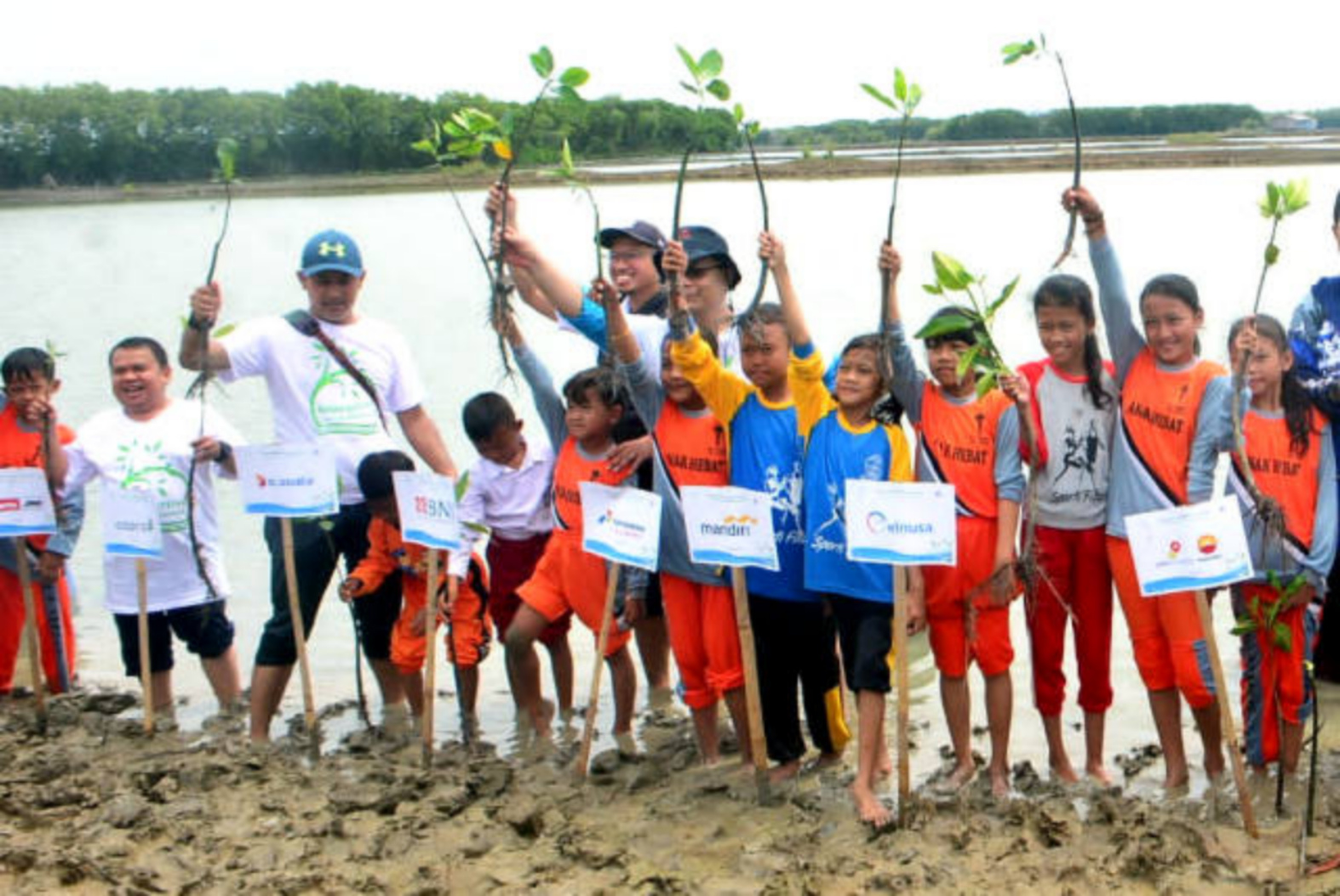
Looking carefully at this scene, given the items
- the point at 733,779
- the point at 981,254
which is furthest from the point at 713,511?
the point at 981,254

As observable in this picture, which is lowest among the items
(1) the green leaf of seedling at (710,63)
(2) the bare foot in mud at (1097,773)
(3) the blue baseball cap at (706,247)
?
(2) the bare foot in mud at (1097,773)

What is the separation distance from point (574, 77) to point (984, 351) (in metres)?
1.52

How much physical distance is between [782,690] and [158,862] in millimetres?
2096

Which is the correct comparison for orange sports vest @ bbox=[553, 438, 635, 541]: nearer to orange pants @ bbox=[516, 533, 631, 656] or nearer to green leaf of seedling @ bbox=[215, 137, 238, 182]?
orange pants @ bbox=[516, 533, 631, 656]

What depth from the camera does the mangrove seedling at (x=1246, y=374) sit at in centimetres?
439

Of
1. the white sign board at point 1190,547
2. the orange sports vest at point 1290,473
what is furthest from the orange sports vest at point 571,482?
the orange sports vest at point 1290,473

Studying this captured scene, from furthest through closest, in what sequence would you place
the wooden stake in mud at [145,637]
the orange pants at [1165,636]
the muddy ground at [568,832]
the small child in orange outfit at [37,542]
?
the small child in orange outfit at [37,542]
the wooden stake in mud at [145,637]
the orange pants at [1165,636]
the muddy ground at [568,832]

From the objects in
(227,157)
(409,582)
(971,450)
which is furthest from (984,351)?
(227,157)

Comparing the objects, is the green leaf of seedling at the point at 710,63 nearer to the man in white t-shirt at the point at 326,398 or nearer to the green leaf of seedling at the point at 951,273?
the green leaf of seedling at the point at 951,273

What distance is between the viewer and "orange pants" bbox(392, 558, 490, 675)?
5855 millimetres

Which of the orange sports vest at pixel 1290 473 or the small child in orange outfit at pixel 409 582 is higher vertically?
the orange sports vest at pixel 1290 473

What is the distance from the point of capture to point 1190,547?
4395 millimetres

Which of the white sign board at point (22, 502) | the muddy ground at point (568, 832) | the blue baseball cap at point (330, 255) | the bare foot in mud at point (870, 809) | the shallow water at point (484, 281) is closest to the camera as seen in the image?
the muddy ground at point (568, 832)

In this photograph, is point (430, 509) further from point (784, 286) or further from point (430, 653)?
point (784, 286)
